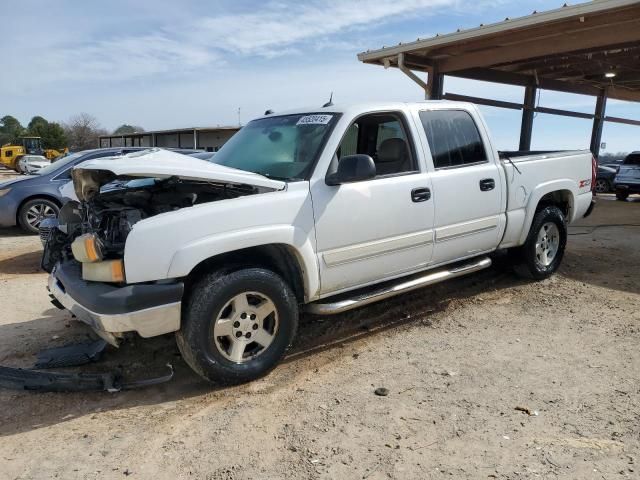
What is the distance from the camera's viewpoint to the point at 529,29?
10.1 metres

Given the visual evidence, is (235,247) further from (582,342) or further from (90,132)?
(90,132)

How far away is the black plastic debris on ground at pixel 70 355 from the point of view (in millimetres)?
3775

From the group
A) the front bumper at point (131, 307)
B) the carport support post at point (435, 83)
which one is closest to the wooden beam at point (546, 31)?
the carport support post at point (435, 83)

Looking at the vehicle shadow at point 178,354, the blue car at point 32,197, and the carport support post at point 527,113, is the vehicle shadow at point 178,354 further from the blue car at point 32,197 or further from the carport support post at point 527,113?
the carport support post at point 527,113

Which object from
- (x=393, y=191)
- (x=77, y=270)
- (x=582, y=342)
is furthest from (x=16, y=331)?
(x=582, y=342)

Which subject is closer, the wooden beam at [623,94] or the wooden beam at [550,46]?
the wooden beam at [550,46]

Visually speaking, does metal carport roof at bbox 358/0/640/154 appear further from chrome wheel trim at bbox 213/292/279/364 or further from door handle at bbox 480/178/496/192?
chrome wheel trim at bbox 213/292/279/364

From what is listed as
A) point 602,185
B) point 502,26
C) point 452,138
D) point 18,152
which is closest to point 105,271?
point 452,138

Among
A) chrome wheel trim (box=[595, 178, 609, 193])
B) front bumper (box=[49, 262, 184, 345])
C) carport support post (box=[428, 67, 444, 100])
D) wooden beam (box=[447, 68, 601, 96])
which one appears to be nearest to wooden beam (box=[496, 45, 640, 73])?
wooden beam (box=[447, 68, 601, 96])

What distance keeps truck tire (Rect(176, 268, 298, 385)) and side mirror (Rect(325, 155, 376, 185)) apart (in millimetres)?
846

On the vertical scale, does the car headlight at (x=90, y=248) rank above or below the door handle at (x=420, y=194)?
below

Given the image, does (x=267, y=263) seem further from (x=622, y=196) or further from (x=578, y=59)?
(x=622, y=196)

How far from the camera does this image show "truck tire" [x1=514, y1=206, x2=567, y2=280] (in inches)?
222

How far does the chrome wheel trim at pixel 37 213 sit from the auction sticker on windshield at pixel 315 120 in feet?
22.0
